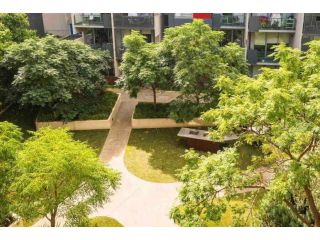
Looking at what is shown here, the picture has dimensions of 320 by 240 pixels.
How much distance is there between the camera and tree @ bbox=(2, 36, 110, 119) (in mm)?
22250

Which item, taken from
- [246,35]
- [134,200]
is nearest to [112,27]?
[246,35]

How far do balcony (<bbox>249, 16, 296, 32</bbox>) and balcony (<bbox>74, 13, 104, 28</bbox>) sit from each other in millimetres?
12370

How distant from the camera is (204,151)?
21.9 metres

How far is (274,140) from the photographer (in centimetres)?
1106

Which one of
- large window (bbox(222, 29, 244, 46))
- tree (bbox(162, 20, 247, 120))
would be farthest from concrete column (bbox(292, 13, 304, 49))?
tree (bbox(162, 20, 247, 120))

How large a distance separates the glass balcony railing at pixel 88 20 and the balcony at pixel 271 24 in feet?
40.8

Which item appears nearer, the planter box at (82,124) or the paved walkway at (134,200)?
the paved walkway at (134,200)

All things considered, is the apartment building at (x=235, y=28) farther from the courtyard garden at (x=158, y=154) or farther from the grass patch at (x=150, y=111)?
the courtyard garden at (x=158, y=154)

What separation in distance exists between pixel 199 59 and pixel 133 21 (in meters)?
11.1

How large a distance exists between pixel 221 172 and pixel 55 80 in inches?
606

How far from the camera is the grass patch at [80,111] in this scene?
2427 cm

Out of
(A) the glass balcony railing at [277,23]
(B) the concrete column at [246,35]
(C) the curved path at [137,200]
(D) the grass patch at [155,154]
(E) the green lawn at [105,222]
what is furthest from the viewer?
(B) the concrete column at [246,35]

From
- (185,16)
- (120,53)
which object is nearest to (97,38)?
(120,53)

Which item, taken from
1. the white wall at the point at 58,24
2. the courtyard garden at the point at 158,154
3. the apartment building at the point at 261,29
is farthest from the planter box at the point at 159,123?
the white wall at the point at 58,24
